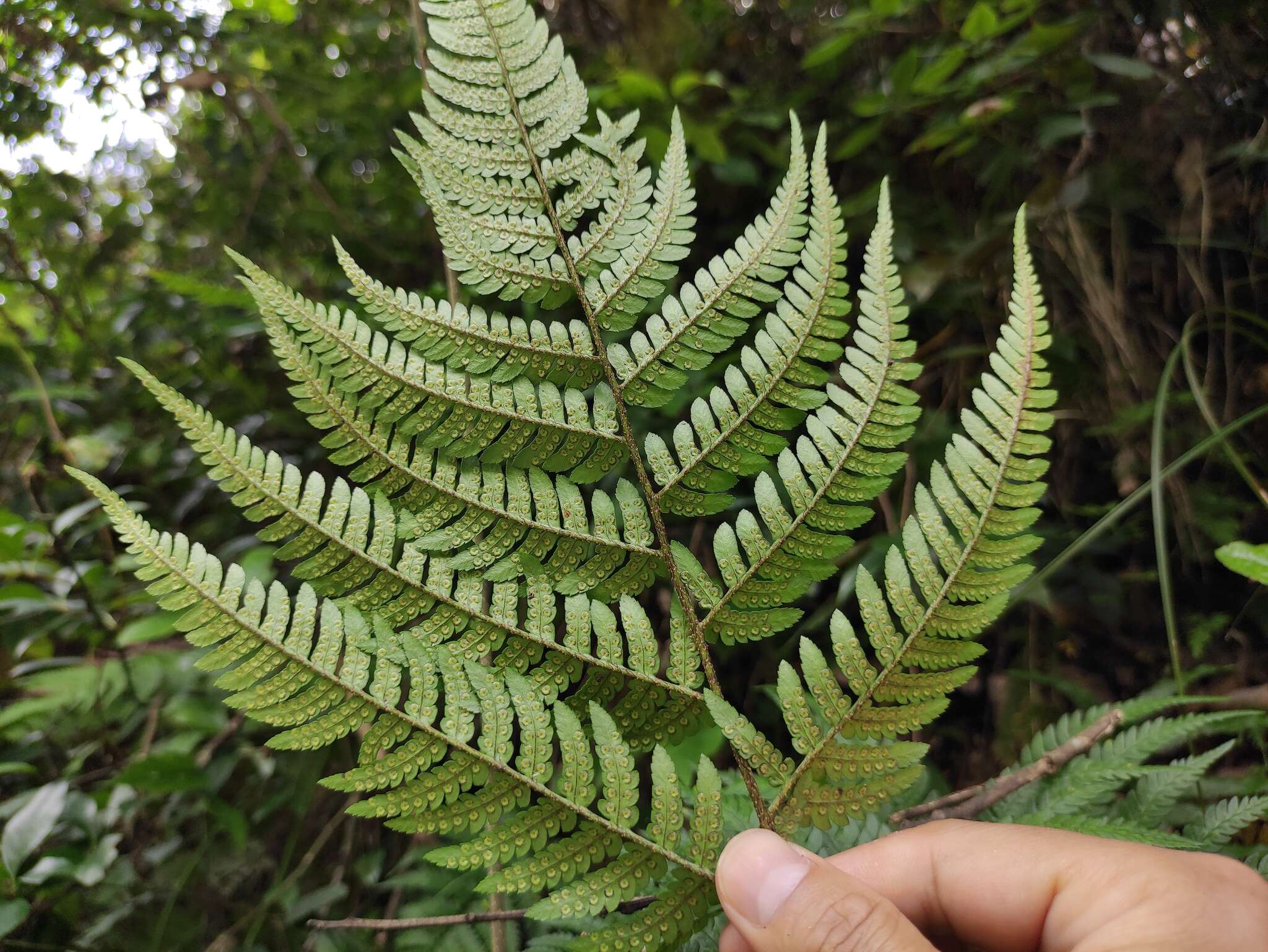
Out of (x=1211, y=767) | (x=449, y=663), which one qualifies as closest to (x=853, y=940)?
(x=449, y=663)

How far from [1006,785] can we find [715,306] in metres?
1.03

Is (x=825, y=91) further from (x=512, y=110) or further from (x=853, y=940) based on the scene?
(x=853, y=940)

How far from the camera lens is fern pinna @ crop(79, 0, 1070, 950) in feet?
2.73

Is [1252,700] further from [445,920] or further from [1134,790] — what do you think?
[445,920]

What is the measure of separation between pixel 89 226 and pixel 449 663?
3.30m

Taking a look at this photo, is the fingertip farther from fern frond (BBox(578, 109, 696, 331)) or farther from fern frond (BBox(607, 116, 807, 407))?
fern frond (BBox(578, 109, 696, 331))

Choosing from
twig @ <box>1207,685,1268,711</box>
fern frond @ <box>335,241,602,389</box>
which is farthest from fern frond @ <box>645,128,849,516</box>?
twig @ <box>1207,685,1268,711</box>

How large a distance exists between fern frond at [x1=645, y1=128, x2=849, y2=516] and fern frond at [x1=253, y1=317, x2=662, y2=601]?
93mm

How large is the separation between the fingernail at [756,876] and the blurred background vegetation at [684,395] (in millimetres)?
840

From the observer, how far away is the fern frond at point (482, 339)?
3.08 ft

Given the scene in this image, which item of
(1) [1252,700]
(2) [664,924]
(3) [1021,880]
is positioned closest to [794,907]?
(2) [664,924]

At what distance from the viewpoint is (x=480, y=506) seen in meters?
0.92

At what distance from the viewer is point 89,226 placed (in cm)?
296

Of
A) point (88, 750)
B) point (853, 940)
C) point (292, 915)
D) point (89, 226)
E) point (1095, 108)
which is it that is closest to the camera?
point (853, 940)
